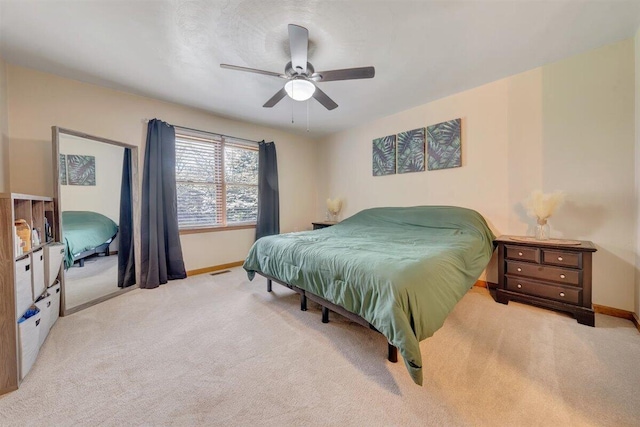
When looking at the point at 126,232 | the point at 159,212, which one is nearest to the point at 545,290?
the point at 159,212

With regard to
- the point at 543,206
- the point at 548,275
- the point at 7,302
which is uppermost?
the point at 543,206

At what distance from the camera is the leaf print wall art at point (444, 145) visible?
314cm

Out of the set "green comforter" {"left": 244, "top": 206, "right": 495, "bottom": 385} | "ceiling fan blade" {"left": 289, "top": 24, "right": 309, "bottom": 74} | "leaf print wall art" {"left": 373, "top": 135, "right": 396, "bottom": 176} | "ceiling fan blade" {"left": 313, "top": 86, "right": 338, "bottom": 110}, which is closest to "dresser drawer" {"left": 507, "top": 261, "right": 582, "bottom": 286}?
"green comforter" {"left": 244, "top": 206, "right": 495, "bottom": 385}

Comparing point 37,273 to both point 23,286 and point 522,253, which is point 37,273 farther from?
point 522,253

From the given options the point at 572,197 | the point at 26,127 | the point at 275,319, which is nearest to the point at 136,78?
the point at 26,127

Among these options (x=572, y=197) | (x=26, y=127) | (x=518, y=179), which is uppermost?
(x=26, y=127)

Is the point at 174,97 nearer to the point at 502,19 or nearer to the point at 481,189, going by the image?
the point at 502,19

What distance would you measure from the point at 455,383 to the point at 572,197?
2.41 metres

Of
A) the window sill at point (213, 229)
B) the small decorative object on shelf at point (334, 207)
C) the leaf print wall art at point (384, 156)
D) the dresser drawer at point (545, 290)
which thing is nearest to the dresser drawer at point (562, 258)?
the dresser drawer at point (545, 290)

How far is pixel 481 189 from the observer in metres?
2.99

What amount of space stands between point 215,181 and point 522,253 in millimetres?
4273

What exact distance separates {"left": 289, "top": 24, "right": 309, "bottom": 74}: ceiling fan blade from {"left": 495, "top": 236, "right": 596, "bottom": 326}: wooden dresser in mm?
2705

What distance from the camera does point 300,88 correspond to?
210cm

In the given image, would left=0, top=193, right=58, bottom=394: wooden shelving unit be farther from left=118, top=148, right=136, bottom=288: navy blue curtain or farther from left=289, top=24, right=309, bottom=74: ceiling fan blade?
left=289, top=24, right=309, bottom=74: ceiling fan blade
